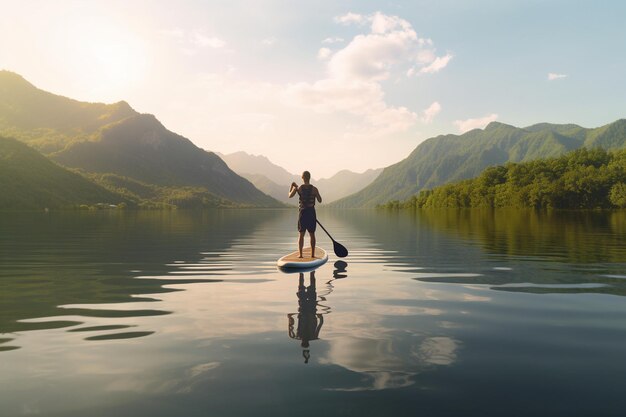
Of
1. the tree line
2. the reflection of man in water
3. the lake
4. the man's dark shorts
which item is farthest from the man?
the tree line

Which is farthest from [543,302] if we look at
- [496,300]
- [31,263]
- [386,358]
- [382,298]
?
[31,263]

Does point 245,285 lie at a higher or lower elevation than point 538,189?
lower

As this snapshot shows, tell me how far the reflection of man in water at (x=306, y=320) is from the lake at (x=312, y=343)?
66mm

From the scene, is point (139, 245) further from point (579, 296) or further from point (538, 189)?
point (538, 189)

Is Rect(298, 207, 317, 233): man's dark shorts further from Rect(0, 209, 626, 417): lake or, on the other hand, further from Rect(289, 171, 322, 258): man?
Rect(0, 209, 626, 417): lake

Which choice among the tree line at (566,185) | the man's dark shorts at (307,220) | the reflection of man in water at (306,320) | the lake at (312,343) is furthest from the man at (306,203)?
the tree line at (566,185)

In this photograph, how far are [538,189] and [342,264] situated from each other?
162235mm

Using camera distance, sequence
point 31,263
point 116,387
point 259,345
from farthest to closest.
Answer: point 31,263 < point 259,345 < point 116,387

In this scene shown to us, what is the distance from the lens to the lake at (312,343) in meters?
6.36

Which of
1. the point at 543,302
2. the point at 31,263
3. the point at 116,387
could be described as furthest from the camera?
the point at 31,263

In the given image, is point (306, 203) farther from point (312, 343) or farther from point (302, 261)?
point (312, 343)

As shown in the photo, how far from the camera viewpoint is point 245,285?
54.0ft

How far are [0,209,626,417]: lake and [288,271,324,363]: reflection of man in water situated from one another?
7 cm

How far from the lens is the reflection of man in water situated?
9.46 metres
